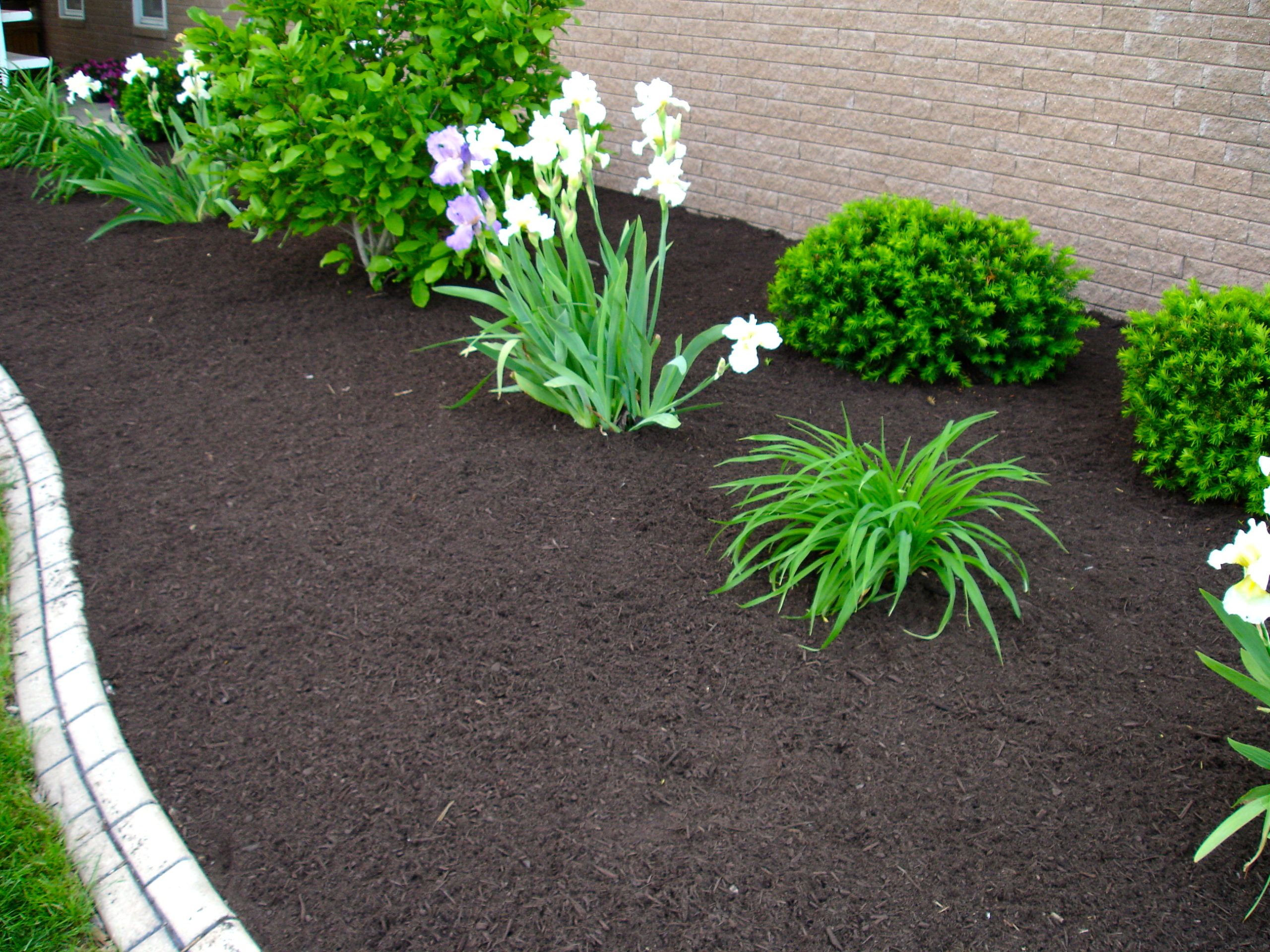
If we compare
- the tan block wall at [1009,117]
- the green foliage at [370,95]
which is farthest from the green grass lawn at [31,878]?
the tan block wall at [1009,117]

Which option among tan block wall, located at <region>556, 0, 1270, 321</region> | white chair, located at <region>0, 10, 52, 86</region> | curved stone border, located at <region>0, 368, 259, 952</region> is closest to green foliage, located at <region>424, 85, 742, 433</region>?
curved stone border, located at <region>0, 368, 259, 952</region>

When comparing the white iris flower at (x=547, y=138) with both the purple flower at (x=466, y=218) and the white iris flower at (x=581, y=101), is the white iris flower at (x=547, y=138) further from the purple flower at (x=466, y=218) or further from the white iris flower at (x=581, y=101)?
the purple flower at (x=466, y=218)

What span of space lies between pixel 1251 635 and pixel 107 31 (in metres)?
13.6

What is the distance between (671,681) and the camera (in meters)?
2.30

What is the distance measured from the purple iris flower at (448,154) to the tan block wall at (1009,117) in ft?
9.63

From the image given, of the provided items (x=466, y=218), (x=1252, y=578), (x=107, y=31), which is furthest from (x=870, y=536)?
(x=107, y=31)

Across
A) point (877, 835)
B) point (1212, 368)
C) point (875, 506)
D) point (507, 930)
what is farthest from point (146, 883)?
point (1212, 368)

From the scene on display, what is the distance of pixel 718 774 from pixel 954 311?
2285mm

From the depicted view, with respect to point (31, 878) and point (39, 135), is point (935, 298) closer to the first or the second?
point (31, 878)

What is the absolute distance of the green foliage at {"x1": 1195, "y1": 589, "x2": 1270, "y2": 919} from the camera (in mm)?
1717

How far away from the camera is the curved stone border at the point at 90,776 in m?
1.83

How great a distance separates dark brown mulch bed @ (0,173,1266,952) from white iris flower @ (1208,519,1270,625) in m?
0.64

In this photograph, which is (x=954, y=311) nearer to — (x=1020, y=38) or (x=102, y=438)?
(x=1020, y=38)

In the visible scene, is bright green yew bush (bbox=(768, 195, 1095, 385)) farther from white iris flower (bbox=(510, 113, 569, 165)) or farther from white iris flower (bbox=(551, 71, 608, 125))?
white iris flower (bbox=(510, 113, 569, 165))
